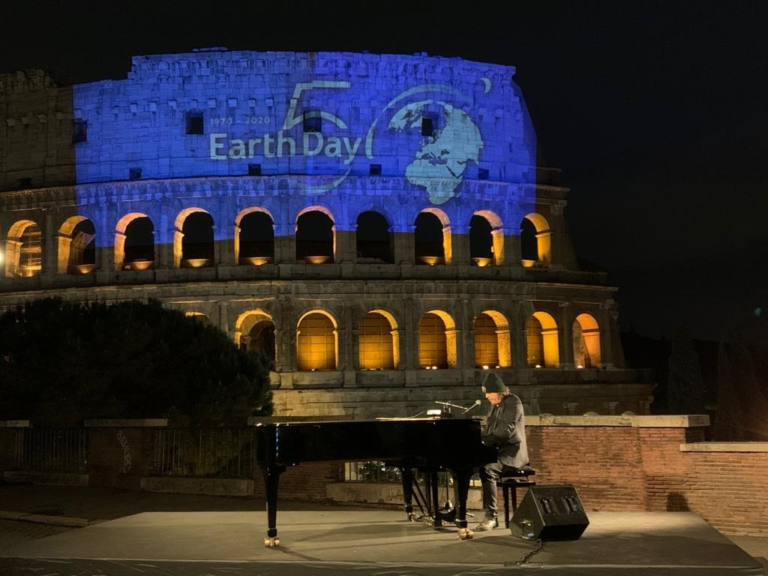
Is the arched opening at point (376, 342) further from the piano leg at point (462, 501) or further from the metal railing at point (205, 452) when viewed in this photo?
the piano leg at point (462, 501)

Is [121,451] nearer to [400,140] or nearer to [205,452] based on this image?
[205,452]

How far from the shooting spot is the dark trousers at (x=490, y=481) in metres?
8.84

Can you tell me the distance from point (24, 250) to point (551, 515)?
28.5 m

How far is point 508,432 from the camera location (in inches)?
351

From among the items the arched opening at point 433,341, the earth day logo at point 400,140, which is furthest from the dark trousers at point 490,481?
the arched opening at point 433,341

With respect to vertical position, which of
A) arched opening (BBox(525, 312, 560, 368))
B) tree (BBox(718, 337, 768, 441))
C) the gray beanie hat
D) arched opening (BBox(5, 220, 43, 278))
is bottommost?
tree (BBox(718, 337, 768, 441))

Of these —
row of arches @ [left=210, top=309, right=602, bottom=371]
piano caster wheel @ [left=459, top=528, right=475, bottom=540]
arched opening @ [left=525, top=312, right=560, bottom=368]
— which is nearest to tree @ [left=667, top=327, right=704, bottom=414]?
row of arches @ [left=210, top=309, right=602, bottom=371]

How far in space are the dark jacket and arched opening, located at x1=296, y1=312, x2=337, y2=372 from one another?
2057cm

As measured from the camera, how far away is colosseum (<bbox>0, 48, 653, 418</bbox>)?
2839 centimetres

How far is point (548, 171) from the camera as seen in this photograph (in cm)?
3184

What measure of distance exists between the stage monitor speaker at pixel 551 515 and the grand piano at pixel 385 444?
Result: 681 millimetres

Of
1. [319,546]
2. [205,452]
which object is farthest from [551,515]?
[205,452]

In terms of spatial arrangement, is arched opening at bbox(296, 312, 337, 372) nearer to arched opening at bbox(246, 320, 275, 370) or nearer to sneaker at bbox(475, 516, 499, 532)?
arched opening at bbox(246, 320, 275, 370)

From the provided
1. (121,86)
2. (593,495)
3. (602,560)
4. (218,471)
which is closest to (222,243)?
(121,86)
